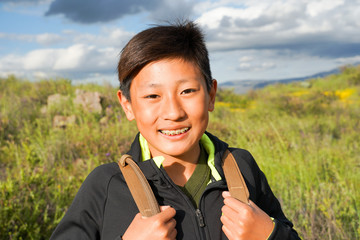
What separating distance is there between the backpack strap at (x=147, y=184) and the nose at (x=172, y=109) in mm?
264

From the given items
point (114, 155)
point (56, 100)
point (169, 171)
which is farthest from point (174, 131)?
point (56, 100)

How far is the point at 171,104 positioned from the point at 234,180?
45cm

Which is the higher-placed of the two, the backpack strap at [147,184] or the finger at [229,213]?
the backpack strap at [147,184]

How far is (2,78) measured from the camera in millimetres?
13125

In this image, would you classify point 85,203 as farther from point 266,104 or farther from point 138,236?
point 266,104

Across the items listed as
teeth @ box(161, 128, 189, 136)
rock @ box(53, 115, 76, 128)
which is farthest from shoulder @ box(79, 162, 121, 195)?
rock @ box(53, 115, 76, 128)

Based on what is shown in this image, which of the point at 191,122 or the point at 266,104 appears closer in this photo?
the point at 191,122

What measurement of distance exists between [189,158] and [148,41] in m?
0.61

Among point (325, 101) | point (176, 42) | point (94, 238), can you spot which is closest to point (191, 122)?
point (176, 42)

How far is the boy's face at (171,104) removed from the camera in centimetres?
151

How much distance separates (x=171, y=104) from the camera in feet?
4.92

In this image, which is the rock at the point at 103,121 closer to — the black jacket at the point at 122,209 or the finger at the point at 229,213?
the black jacket at the point at 122,209

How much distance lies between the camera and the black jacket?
1.43 metres

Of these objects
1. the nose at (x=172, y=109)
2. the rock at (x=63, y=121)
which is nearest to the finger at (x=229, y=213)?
the nose at (x=172, y=109)
